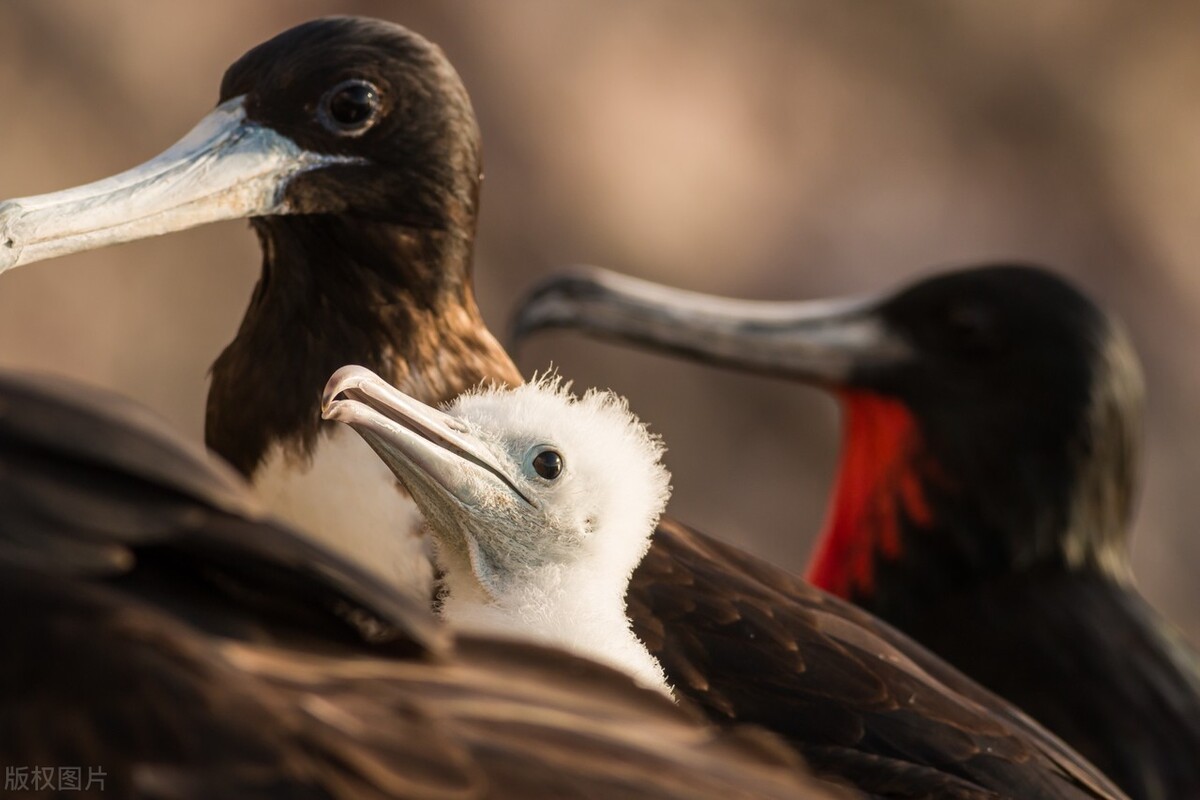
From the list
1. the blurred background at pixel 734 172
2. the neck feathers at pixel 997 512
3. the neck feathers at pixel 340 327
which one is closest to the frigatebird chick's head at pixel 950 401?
the neck feathers at pixel 997 512

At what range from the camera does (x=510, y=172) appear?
4637 millimetres

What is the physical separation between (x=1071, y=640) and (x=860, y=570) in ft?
0.97

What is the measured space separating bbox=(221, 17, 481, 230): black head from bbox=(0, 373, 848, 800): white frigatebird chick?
63 cm

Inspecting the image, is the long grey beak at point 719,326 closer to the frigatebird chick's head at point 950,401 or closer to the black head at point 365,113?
the frigatebird chick's head at point 950,401

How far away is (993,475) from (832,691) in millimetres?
896

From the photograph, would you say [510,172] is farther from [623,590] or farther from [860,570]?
[623,590]

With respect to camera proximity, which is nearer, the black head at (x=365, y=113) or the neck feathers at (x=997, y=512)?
the black head at (x=365, y=113)

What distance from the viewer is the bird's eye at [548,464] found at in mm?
1434

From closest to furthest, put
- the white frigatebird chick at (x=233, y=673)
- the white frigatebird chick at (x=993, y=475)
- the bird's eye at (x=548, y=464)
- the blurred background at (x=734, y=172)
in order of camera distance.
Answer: the white frigatebird chick at (x=233, y=673), the bird's eye at (x=548, y=464), the white frigatebird chick at (x=993, y=475), the blurred background at (x=734, y=172)

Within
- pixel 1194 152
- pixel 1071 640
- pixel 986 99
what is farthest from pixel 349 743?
pixel 1194 152

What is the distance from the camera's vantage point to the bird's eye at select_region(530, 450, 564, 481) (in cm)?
143

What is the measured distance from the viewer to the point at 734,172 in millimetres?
4875

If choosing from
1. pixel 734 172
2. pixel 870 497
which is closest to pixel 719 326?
pixel 870 497

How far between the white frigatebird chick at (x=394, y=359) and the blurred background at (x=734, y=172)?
9.69 ft
